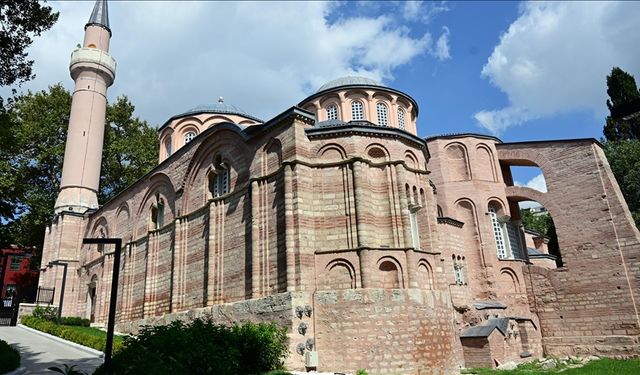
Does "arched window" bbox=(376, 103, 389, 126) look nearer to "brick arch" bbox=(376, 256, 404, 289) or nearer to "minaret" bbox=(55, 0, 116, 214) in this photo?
"brick arch" bbox=(376, 256, 404, 289)

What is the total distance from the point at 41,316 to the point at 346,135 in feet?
59.7

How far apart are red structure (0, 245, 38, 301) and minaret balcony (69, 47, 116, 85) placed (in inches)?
724

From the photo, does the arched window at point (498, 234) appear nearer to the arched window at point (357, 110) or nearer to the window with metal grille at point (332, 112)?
the arched window at point (357, 110)

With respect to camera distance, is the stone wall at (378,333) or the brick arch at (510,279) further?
the brick arch at (510,279)

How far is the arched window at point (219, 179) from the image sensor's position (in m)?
16.2

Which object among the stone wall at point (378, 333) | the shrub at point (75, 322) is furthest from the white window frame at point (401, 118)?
the shrub at point (75, 322)

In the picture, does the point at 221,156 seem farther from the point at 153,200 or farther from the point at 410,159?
the point at 410,159

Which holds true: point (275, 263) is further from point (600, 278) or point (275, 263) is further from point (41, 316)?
point (41, 316)

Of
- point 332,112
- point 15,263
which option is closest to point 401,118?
point 332,112

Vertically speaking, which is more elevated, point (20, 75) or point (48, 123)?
point (48, 123)

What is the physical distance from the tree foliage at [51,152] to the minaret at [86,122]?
3.48 meters

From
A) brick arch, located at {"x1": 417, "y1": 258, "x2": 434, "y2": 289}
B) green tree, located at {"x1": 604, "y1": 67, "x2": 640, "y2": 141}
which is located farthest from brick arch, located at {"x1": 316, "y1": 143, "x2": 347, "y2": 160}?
green tree, located at {"x1": 604, "y1": 67, "x2": 640, "y2": 141}

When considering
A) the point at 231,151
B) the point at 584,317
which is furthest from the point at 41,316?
the point at 584,317

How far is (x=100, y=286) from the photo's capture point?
2255 centimetres
